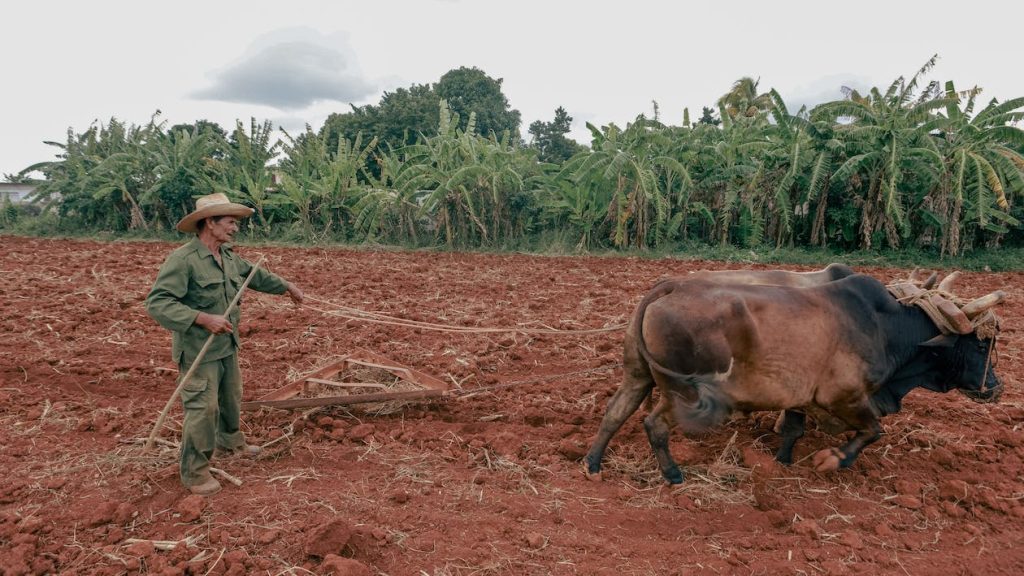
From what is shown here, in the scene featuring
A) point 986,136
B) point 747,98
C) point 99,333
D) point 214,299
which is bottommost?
point 99,333

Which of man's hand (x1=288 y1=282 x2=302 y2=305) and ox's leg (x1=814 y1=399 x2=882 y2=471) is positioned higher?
man's hand (x1=288 y1=282 x2=302 y2=305)

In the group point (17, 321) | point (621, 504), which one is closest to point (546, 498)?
point (621, 504)

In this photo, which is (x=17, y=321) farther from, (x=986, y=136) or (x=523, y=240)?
(x=986, y=136)

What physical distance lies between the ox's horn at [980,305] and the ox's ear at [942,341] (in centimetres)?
15

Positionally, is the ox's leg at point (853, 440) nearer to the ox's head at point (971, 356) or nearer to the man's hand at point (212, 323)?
the ox's head at point (971, 356)

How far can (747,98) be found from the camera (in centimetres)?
2045

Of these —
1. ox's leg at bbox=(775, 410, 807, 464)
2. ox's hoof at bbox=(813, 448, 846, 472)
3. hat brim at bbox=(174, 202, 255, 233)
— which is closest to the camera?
hat brim at bbox=(174, 202, 255, 233)

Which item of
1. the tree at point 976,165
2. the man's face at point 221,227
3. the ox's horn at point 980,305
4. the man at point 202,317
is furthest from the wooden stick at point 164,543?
the tree at point 976,165

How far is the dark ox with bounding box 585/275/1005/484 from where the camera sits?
3.36 meters

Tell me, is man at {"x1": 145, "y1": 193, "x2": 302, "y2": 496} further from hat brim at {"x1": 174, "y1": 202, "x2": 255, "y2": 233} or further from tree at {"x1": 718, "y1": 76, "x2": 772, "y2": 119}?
tree at {"x1": 718, "y1": 76, "x2": 772, "y2": 119}


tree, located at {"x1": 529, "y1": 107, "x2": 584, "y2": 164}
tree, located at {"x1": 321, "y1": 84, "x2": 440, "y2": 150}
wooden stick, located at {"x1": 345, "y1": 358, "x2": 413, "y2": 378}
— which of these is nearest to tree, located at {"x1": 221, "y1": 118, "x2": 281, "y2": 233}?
tree, located at {"x1": 321, "y1": 84, "x2": 440, "y2": 150}

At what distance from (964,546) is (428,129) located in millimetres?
26126

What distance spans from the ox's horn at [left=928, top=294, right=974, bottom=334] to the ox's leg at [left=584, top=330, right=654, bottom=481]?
1689 millimetres

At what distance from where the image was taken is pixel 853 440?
3.68 m
